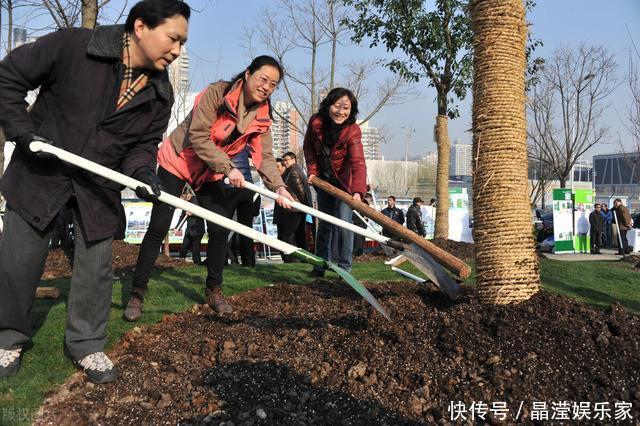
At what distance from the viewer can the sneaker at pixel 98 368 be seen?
317 cm

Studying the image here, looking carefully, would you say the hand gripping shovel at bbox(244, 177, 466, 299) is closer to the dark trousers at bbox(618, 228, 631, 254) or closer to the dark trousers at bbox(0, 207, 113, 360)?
the dark trousers at bbox(0, 207, 113, 360)

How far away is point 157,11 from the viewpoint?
3.10 m

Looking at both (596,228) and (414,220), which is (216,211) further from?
(596,228)

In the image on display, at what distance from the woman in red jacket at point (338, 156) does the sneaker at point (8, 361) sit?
3272mm

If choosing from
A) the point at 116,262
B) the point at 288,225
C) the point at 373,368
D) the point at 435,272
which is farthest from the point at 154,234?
the point at 288,225

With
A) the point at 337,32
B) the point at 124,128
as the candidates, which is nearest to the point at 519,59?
the point at 124,128

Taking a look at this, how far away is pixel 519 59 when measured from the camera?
401 cm

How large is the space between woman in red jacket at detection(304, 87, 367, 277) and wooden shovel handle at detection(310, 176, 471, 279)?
1.12 feet

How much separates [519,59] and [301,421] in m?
2.73

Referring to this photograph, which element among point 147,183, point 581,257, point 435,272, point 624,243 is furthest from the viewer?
point 624,243

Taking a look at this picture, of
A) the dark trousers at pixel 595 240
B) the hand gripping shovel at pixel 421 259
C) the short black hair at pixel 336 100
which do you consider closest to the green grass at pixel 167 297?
the hand gripping shovel at pixel 421 259

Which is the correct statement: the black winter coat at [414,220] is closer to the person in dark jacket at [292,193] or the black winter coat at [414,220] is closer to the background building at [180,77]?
the person in dark jacket at [292,193]

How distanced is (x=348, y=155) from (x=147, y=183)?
293 centimetres

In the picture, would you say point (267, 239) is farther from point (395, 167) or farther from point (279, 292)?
A: point (395, 167)
